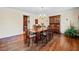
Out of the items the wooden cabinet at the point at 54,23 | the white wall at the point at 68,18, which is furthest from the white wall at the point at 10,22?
the white wall at the point at 68,18

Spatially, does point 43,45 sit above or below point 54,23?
below

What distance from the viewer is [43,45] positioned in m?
2.35

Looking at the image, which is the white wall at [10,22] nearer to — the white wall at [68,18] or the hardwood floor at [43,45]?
the hardwood floor at [43,45]

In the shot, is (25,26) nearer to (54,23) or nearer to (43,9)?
(43,9)

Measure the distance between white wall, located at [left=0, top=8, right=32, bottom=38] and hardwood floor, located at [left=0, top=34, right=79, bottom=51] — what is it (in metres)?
0.14

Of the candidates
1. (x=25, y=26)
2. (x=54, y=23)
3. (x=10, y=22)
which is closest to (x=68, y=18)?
(x=54, y=23)

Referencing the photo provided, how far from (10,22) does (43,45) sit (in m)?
0.96

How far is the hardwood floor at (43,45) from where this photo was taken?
2.28 metres

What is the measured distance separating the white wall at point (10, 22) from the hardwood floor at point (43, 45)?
0.14 meters

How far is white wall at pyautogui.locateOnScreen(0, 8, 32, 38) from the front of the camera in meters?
2.24

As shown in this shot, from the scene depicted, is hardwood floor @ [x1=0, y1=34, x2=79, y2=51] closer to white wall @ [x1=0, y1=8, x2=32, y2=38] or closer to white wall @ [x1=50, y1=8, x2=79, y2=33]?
white wall @ [x1=0, y1=8, x2=32, y2=38]
